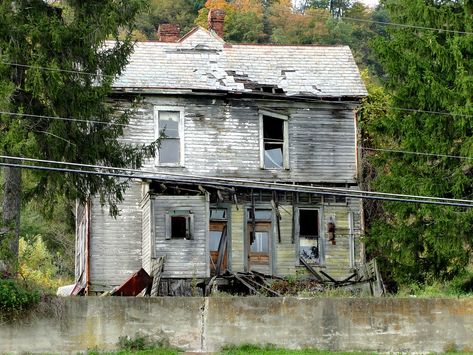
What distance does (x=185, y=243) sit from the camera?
33.3 meters

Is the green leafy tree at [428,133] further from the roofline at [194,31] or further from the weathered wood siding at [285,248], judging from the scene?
the roofline at [194,31]

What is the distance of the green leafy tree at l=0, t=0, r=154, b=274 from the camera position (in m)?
26.3

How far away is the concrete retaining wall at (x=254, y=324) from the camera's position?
2445 centimetres

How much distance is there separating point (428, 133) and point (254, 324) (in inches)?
330

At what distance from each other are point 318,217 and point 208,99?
501cm

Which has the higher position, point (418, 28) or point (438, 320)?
point (418, 28)

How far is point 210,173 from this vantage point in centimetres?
3475

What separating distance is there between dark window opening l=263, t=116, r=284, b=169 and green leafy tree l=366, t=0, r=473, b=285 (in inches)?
182

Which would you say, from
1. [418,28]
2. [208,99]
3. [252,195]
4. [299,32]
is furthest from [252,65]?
[299,32]

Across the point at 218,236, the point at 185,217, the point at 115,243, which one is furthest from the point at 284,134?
the point at 115,243

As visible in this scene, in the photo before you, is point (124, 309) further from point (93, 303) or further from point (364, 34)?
point (364, 34)

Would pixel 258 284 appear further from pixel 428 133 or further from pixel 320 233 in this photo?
pixel 428 133

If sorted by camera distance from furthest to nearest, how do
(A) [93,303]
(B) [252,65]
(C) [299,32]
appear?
(C) [299,32], (B) [252,65], (A) [93,303]

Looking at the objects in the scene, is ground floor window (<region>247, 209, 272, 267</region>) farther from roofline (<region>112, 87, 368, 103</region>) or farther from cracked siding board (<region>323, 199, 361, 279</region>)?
roofline (<region>112, 87, 368, 103</region>)
